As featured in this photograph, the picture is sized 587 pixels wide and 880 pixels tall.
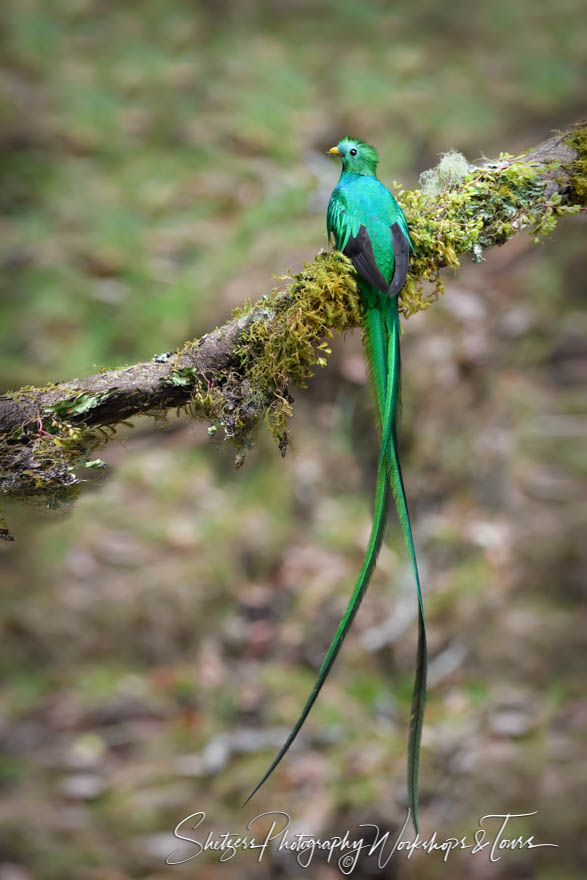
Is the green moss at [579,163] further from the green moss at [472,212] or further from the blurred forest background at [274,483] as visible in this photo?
the blurred forest background at [274,483]

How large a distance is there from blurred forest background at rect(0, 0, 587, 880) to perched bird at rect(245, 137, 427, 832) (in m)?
1.70

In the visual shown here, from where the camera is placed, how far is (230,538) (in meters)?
Result: 3.59

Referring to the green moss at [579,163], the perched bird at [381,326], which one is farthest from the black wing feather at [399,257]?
the green moss at [579,163]

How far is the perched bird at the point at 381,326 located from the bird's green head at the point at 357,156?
33 millimetres

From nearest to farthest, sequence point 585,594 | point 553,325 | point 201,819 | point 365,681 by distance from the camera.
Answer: point 201,819 → point 365,681 → point 585,594 → point 553,325

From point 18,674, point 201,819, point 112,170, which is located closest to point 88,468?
point 201,819

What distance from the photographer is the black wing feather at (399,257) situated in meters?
1.52

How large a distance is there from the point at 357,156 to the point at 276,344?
0.61m

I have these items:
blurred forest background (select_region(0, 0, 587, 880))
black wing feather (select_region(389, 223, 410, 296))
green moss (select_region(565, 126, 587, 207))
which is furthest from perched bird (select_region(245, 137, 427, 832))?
blurred forest background (select_region(0, 0, 587, 880))

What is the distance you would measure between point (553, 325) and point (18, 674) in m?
3.20

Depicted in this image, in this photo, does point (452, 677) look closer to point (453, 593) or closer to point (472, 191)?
point (453, 593)

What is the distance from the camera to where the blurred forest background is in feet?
10.4

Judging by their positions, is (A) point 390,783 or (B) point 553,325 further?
(B) point 553,325

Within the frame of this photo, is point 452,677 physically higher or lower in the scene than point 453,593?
lower
